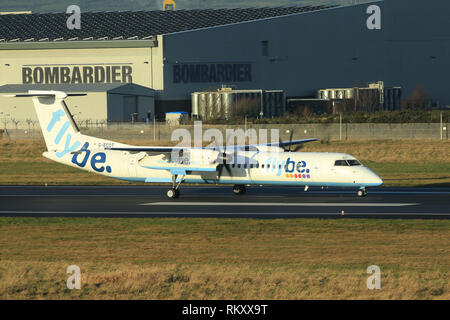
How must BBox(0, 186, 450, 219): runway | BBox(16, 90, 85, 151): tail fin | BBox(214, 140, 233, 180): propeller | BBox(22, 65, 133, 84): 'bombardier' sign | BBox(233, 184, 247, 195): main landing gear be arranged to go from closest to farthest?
BBox(0, 186, 450, 219): runway → BBox(214, 140, 233, 180): propeller → BBox(233, 184, 247, 195): main landing gear → BBox(16, 90, 85, 151): tail fin → BBox(22, 65, 133, 84): 'bombardier' sign

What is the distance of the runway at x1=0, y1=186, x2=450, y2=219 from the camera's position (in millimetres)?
34406

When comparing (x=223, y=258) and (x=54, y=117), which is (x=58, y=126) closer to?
(x=54, y=117)

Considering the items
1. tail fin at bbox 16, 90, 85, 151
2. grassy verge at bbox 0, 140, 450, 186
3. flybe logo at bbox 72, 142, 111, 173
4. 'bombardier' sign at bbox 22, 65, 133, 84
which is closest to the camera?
flybe logo at bbox 72, 142, 111, 173

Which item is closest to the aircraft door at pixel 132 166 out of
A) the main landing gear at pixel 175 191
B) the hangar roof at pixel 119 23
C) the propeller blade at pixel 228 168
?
the main landing gear at pixel 175 191

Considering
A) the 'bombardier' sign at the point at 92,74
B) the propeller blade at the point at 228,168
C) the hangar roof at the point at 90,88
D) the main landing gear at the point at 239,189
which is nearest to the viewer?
the propeller blade at the point at 228,168

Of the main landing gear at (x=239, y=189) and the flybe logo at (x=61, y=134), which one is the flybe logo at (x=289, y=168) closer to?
the main landing gear at (x=239, y=189)

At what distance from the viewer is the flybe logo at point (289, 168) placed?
1510 inches

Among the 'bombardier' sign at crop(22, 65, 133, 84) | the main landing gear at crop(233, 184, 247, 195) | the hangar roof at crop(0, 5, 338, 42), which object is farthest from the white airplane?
the hangar roof at crop(0, 5, 338, 42)

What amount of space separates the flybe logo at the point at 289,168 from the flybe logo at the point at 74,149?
9063mm

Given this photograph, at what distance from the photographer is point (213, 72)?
309 ft

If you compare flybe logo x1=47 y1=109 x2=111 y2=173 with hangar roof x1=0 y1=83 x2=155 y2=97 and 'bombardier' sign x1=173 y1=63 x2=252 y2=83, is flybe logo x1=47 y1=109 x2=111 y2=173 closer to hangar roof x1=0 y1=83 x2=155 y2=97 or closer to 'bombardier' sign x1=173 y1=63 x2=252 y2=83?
hangar roof x1=0 y1=83 x2=155 y2=97

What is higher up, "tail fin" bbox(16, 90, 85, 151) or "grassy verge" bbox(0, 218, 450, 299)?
"tail fin" bbox(16, 90, 85, 151)

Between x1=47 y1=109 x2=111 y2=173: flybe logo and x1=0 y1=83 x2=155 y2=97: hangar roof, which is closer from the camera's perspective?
x1=47 y1=109 x2=111 y2=173: flybe logo

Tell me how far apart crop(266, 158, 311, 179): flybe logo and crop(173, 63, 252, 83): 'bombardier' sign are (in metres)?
54.2
